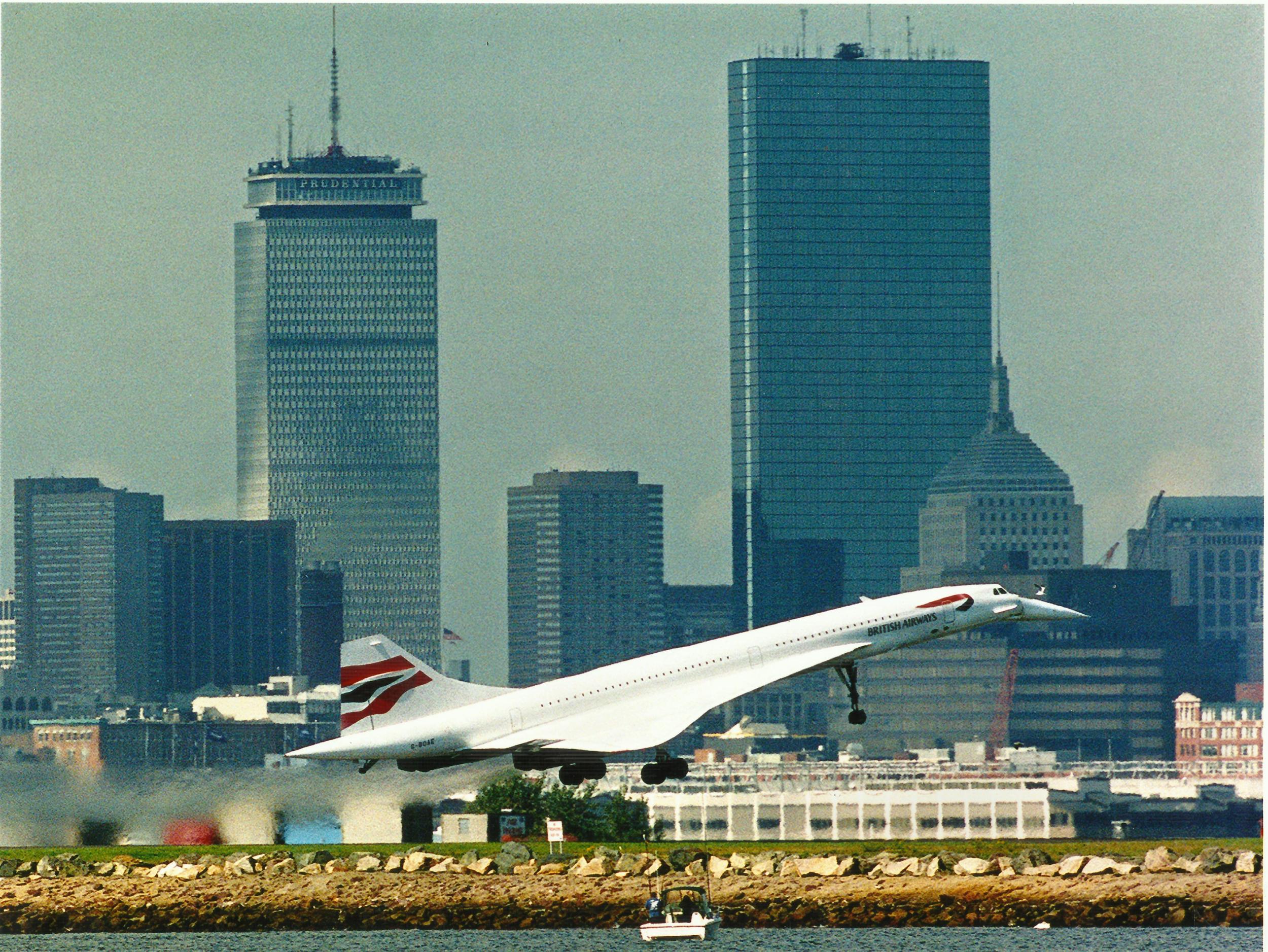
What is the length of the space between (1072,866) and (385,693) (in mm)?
19913

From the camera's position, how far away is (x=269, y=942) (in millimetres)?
80625

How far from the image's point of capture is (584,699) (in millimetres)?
74312

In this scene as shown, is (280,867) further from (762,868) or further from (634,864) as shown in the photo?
(762,868)

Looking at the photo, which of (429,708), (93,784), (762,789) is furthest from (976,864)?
(762,789)

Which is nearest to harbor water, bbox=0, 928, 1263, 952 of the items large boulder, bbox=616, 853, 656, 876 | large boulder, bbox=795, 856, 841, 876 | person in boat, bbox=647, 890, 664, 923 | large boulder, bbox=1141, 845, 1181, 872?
person in boat, bbox=647, 890, 664, 923

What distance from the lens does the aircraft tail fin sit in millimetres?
75250

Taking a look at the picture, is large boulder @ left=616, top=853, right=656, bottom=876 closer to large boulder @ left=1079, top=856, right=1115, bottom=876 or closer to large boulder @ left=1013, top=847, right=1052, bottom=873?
large boulder @ left=1013, top=847, right=1052, bottom=873

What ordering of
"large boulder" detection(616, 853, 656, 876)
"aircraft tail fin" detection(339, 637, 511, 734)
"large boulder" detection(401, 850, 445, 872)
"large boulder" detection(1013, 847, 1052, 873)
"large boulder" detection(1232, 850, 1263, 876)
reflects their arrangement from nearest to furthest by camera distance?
"aircraft tail fin" detection(339, 637, 511, 734) → "large boulder" detection(1013, 847, 1052, 873) → "large boulder" detection(1232, 850, 1263, 876) → "large boulder" detection(616, 853, 656, 876) → "large boulder" detection(401, 850, 445, 872)

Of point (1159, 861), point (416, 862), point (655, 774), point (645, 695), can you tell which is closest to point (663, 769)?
point (655, 774)

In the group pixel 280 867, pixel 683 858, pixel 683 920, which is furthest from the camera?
pixel 280 867

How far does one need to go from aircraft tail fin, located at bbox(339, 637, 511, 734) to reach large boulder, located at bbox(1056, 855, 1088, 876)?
1692 centimetres

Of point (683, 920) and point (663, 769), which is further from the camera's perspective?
point (683, 920)

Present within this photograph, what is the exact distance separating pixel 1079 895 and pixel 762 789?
103 m

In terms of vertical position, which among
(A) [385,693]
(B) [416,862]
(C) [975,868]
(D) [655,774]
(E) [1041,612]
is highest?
(E) [1041,612]
